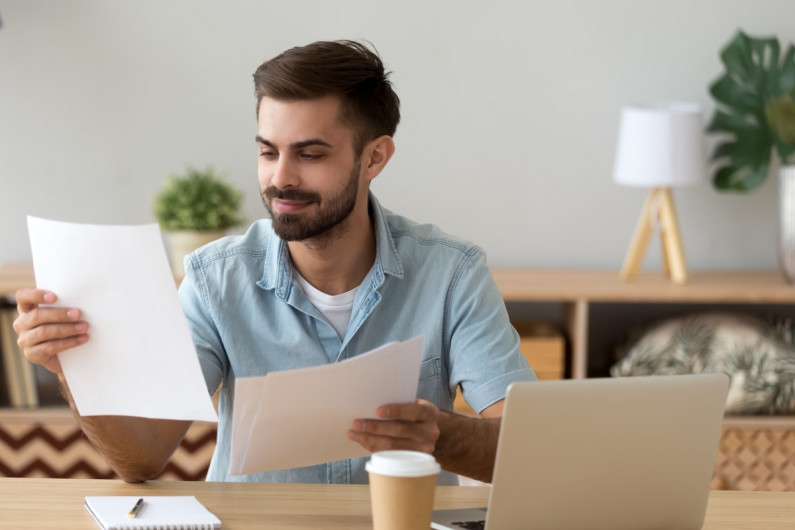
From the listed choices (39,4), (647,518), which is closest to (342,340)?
(647,518)

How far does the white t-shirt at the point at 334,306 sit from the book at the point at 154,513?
1.38 feet

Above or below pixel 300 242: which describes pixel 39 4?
above

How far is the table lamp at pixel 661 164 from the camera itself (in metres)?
2.73

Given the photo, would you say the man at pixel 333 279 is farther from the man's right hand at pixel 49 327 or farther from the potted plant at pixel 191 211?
the potted plant at pixel 191 211

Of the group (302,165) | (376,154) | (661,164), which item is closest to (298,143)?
(302,165)

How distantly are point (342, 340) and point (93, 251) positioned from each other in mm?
518

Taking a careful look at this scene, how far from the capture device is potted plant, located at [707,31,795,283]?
2754 millimetres

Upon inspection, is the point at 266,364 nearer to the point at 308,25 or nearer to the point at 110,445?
the point at 110,445

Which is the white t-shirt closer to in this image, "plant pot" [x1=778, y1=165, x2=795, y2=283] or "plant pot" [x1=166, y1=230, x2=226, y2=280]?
"plant pot" [x1=166, y1=230, x2=226, y2=280]

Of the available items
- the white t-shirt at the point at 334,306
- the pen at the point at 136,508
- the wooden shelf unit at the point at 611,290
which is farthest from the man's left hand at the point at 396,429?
the wooden shelf unit at the point at 611,290

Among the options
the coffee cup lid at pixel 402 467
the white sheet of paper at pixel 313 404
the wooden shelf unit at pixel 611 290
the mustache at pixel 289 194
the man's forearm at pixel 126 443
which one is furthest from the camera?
the wooden shelf unit at pixel 611 290

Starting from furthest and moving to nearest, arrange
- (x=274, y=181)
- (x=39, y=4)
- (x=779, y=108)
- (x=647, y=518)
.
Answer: (x=39, y=4)
(x=779, y=108)
(x=274, y=181)
(x=647, y=518)

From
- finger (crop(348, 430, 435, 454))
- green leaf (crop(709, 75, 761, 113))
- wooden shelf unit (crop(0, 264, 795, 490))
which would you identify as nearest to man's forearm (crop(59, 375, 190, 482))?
finger (crop(348, 430, 435, 454))

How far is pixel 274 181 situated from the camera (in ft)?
5.05
